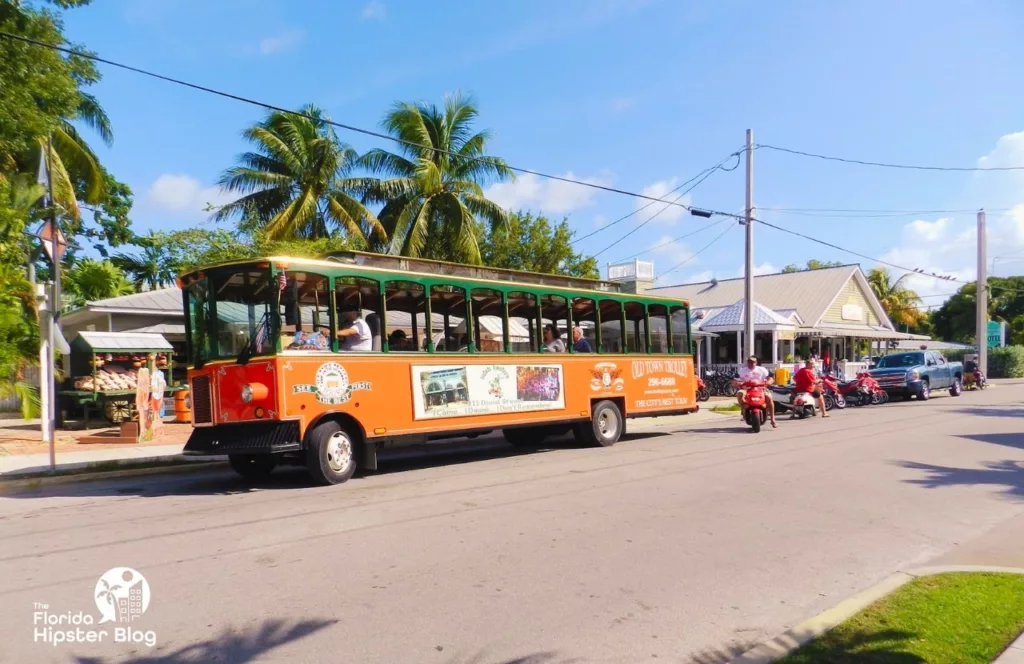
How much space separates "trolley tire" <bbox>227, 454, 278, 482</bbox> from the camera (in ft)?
37.0

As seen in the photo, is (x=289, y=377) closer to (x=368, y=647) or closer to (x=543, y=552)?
(x=543, y=552)

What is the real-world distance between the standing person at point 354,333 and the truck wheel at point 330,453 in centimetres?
116

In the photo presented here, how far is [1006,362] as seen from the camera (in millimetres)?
52438

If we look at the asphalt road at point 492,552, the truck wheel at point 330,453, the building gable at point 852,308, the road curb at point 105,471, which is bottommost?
the road curb at point 105,471

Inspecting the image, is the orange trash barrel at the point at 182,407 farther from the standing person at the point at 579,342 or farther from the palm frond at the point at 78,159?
the standing person at the point at 579,342

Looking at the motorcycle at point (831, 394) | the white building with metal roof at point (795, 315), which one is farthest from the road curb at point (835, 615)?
the white building with metal roof at point (795, 315)

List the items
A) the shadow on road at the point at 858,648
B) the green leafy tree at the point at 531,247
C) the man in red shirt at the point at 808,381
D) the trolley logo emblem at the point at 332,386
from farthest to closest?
the green leafy tree at the point at 531,247 → the man in red shirt at the point at 808,381 → the trolley logo emblem at the point at 332,386 → the shadow on road at the point at 858,648

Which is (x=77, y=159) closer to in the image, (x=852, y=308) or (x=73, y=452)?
(x=73, y=452)

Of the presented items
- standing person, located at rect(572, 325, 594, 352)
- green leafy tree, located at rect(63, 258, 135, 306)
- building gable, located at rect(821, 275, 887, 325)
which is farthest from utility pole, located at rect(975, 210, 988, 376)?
green leafy tree, located at rect(63, 258, 135, 306)

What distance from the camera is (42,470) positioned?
1212 centimetres

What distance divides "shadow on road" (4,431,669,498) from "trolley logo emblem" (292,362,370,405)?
121 centimetres

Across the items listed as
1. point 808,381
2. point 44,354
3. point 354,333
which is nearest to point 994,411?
point 808,381

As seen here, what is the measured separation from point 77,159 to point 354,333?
61.8ft

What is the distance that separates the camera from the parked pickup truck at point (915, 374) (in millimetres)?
26422
